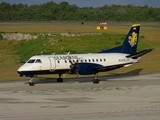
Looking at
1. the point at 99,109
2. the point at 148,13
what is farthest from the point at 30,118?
the point at 148,13

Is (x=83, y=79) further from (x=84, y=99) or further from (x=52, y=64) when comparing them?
(x=84, y=99)

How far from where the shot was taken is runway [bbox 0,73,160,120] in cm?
2400

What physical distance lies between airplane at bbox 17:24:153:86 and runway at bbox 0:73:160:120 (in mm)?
1123

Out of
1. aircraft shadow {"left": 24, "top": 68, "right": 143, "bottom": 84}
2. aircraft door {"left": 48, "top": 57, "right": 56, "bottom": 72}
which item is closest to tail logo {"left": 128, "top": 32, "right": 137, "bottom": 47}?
aircraft shadow {"left": 24, "top": 68, "right": 143, "bottom": 84}

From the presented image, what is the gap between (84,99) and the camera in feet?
98.4

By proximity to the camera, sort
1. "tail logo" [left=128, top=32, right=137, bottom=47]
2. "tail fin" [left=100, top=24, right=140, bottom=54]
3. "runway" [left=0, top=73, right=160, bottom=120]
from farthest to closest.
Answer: "tail logo" [left=128, top=32, right=137, bottom=47] < "tail fin" [left=100, top=24, right=140, bottom=54] < "runway" [left=0, top=73, right=160, bottom=120]

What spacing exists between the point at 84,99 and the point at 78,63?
765 centimetres

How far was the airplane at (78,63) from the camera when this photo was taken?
120 ft

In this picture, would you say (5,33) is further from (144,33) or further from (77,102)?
(77,102)

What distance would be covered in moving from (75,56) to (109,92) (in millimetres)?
6304

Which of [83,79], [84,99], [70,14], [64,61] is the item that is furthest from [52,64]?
[70,14]

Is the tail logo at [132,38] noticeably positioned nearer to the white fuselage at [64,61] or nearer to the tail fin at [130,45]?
the tail fin at [130,45]

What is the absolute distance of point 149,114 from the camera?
24016 mm

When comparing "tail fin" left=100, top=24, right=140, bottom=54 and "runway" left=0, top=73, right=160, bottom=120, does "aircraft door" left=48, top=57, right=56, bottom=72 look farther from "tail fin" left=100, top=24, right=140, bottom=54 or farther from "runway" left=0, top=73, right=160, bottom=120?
"tail fin" left=100, top=24, right=140, bottom=54
